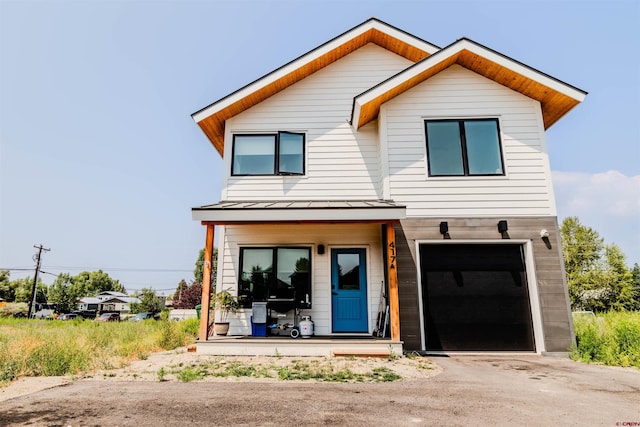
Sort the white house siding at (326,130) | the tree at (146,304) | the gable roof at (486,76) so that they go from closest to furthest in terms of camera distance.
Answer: the gable roof at (486,76) < the white house siding at (326,130) < the tree at (146,304)

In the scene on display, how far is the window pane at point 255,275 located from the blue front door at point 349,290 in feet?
5.05

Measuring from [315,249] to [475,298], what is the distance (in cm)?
365

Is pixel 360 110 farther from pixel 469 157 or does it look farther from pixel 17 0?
pixel 17 0

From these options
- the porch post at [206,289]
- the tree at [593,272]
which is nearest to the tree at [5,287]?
the porch post at [206,289]

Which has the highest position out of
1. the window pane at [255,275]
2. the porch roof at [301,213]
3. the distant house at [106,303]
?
the porch roof at [301,213]

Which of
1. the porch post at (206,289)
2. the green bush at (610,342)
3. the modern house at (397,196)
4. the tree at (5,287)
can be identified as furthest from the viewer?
the tree at (5,287)

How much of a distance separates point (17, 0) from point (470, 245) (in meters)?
11.5

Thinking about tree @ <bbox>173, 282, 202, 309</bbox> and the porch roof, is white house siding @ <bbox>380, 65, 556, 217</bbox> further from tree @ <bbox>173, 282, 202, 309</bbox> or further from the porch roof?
tree @ <bbox>173, 282, 202, 309</bbox>

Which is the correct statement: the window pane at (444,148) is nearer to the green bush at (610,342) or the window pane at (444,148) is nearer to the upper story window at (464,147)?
the upper story window at (464,147)

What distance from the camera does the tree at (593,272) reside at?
108ft

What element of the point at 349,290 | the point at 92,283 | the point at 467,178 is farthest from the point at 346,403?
the point at 92,283

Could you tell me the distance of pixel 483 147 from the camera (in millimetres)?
8047

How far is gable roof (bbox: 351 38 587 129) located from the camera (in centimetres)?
773

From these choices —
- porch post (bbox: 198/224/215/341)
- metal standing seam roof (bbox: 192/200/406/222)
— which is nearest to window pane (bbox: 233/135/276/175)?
metal standing seam roof (bbox: 192/200/406/222)
